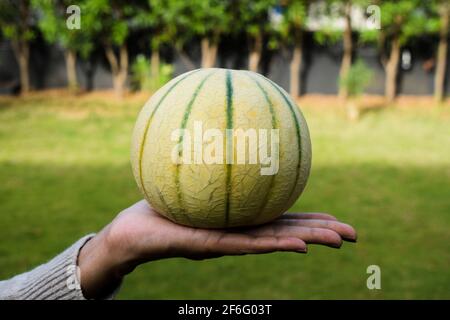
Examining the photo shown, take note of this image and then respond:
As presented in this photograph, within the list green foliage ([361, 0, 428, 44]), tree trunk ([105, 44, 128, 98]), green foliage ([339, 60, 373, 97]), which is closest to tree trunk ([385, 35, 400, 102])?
green foliage ([361, 0, 428, 44])

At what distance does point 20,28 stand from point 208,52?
5.38m

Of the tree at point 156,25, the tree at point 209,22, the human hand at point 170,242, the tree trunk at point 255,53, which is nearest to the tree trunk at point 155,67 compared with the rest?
the tree at point 156,25

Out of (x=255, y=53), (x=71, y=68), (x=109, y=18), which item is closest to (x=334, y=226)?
(x=255, y=53)

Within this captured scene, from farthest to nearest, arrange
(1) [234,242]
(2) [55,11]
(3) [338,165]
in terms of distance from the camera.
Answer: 1. (2) [55,11]
2. (3) [338,165]
3. (1) [234,242]

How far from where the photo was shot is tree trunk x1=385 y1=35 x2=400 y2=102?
14.5 metres

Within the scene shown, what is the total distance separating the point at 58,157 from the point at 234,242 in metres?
7.16

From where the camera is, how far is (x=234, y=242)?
1750 millimetres

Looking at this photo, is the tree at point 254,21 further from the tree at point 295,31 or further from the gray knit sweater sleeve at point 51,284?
the gray knit sweater sleeve at point 51,284

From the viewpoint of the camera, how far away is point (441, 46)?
14336mm

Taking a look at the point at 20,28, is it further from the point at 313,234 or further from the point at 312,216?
the point at 313,234

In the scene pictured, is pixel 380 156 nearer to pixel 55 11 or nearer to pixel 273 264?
pixel 273 264

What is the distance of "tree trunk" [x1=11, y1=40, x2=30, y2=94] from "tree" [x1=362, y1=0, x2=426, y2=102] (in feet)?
31.4

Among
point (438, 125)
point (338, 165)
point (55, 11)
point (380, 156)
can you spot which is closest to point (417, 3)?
point (438, 125)

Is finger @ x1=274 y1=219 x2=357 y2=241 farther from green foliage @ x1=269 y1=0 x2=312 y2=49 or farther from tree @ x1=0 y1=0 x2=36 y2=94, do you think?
tree @ x1=0 y1=0 x2=36 y2=94
